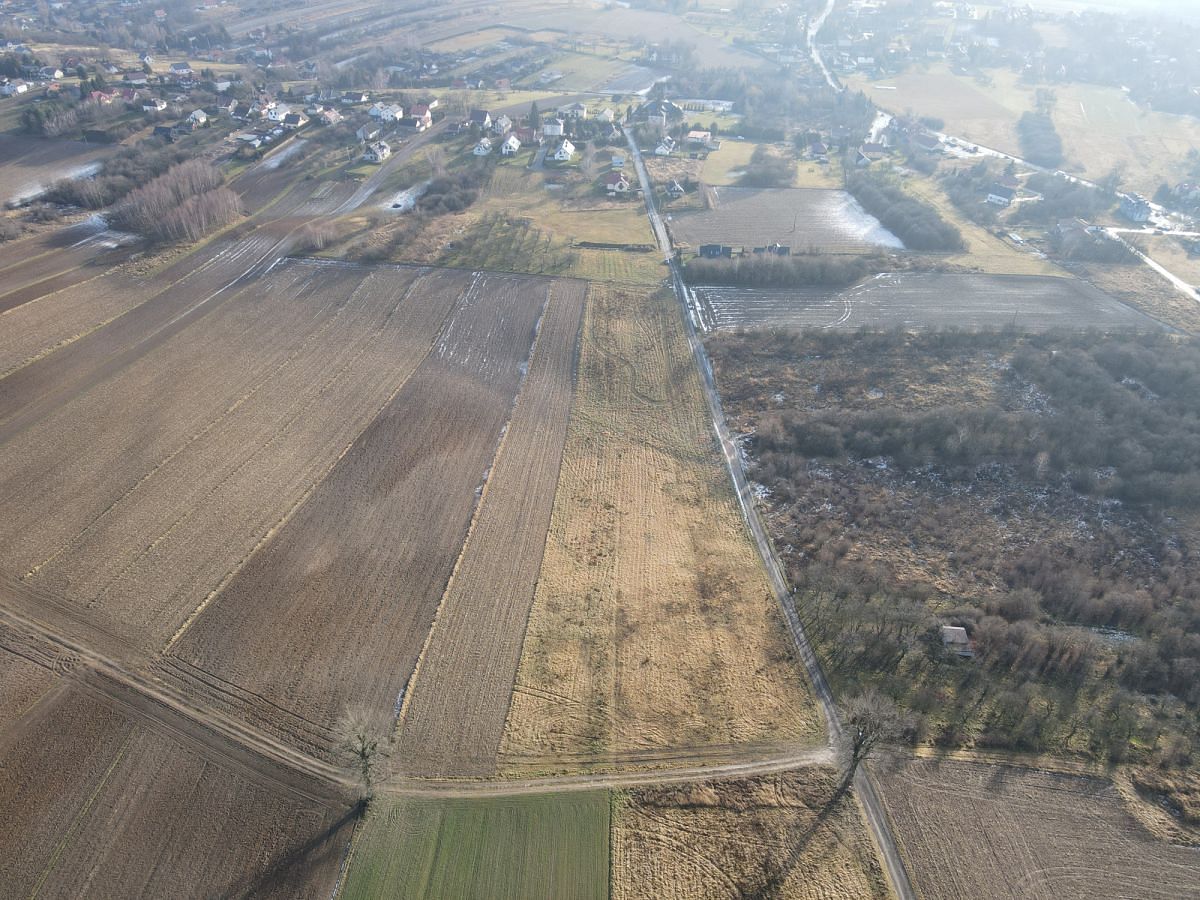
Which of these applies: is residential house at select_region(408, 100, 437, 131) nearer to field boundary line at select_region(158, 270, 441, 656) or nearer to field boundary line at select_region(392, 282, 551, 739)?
field boundary line at select_region(392, 282, 551, 739)

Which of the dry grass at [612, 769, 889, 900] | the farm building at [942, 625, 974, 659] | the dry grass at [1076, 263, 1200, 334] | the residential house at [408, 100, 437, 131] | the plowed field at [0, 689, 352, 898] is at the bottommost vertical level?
the plowed field at [0, 689, 352, 898]

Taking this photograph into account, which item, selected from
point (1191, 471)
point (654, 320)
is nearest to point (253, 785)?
point (654, 320)

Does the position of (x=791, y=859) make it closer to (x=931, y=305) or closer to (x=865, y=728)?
(x=865, y=728)

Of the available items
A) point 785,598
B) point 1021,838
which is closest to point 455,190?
point 785,598

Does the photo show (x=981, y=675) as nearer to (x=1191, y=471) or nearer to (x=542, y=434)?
(x=1191, y=471)

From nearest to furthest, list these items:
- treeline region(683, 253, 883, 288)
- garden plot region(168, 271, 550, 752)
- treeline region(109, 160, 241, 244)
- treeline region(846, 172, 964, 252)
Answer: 1. garden plot region(168, 271, 550, 752)
2. treeline region(683, 253, 883, 288)
3. treeline region(109, 160, 241, 244)
4. treeline region(846, 172, 964, 252)

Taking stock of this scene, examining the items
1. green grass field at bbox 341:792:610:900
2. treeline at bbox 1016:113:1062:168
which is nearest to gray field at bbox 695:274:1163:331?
green grass field at bbox 341:792:610:900
